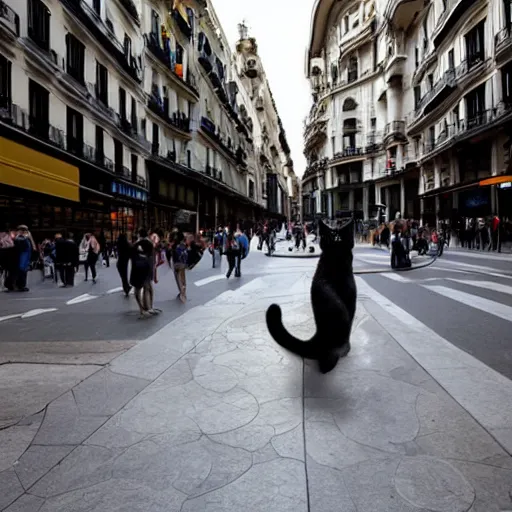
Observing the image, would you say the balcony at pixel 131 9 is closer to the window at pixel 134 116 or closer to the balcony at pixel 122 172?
the window at pixel 134 116

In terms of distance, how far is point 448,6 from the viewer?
25.6 meters

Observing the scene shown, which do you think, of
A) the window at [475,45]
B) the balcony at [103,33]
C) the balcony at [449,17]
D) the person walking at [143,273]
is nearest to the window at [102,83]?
the balcony at [103,33]

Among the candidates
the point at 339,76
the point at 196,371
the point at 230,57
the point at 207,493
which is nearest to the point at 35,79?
the point at 196,371

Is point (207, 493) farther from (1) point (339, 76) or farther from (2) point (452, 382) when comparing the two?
(1) point (339, 76)

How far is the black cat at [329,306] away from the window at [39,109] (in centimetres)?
1373

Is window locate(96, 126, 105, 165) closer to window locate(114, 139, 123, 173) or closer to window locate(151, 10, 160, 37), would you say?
window locate(114, 139, 123, 173)

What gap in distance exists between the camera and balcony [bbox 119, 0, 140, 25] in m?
19.3

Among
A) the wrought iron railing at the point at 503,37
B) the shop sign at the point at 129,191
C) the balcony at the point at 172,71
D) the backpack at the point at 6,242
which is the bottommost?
the backpack at the point at 6,242

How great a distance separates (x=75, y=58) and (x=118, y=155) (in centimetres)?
510

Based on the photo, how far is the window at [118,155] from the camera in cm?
2006

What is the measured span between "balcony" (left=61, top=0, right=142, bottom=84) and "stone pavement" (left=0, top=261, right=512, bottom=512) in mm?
17101

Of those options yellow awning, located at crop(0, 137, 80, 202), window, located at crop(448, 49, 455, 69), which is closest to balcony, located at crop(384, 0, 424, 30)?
window, located at crop(448, 49, 455, 69)

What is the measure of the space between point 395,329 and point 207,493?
3.55 meters

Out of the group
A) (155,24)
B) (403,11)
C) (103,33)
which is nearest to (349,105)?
(403,11)
